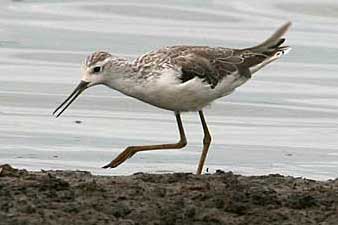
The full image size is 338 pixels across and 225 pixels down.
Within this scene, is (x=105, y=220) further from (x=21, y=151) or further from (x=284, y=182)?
(x=21, y=151)

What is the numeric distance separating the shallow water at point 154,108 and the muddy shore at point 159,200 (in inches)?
99.9

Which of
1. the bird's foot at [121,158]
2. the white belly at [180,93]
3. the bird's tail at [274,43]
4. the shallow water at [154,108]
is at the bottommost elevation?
the shallow water at [154,108]

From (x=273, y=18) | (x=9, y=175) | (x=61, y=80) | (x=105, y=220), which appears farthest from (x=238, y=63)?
(x=273, y=18)

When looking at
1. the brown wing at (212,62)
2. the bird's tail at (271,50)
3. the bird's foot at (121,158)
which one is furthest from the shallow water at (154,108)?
the brown wing at (212,62)

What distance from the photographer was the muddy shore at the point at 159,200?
7.58 metres

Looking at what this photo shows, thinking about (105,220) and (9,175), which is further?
(9,175)

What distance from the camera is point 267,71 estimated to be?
1650cm

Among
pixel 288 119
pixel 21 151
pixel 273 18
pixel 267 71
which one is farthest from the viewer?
pixel 273 18

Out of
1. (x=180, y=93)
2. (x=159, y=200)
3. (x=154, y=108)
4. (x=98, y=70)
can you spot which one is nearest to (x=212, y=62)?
(x=180, y=93)

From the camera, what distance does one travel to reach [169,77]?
10.0 m

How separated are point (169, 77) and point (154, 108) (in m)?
4.41

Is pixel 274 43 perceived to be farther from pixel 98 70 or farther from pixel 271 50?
pixel 98 70

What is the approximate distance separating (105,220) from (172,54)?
2966 mm

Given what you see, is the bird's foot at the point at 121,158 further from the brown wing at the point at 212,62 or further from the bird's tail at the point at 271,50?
the bird's tail at the point at 271,50
